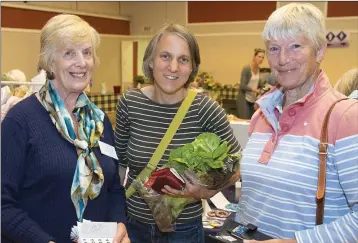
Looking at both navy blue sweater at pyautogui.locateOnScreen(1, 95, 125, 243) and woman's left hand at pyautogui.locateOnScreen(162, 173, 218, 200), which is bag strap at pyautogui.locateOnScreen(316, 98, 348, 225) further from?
navy blue sweater at pyautogui.locateOnScreen(1, 95, 125, 243)

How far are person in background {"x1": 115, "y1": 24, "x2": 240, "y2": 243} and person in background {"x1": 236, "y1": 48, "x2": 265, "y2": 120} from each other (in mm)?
6095

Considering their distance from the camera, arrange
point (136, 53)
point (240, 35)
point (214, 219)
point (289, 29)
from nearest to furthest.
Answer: point (289, 29), point (214, 219), point (240, 35), point (136, 53)

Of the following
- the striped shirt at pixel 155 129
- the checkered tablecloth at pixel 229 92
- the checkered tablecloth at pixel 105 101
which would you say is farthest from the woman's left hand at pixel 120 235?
the checkered tablecloth at pixel 229 92

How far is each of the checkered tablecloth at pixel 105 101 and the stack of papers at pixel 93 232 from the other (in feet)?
18.4

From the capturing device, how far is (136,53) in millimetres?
11492

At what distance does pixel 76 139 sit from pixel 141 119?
0.42m

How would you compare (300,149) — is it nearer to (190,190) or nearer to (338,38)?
(190,190)

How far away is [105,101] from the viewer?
731cm

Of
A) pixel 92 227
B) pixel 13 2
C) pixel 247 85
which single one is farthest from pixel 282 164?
pixel 13 2

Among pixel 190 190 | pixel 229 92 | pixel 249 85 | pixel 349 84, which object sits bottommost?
pixel 229 92

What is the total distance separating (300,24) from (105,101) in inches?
246

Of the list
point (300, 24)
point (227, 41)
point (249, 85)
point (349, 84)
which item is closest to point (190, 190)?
point (300, 24)

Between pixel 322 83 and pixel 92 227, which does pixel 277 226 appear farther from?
pixel 92 227

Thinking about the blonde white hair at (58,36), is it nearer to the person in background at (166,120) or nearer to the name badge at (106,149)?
the name badge at (106,149)
